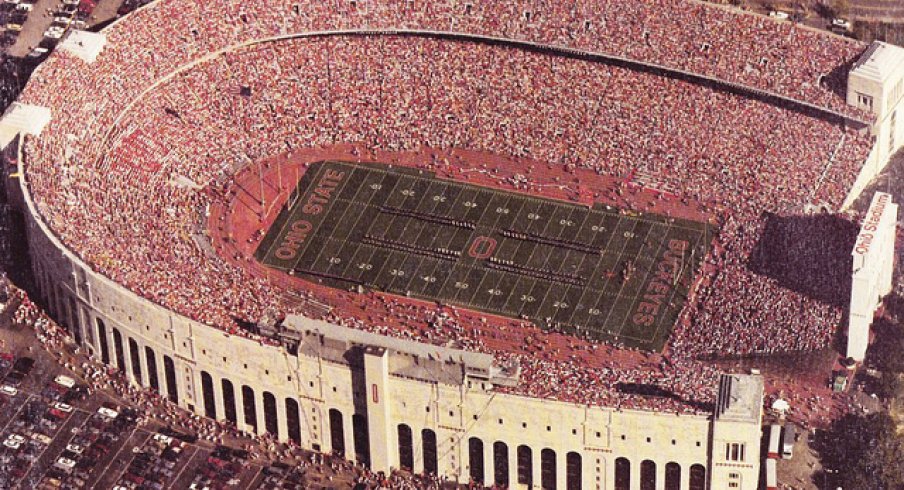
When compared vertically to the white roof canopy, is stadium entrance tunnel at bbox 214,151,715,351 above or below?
below

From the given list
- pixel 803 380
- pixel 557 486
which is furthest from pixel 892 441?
pixel 557 486

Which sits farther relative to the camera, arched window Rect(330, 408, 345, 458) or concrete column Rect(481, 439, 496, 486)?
arched window Rect(330, 408, 345, 458)

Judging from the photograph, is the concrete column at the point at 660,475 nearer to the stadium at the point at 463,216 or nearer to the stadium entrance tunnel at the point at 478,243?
the stadium at the point at 463,216

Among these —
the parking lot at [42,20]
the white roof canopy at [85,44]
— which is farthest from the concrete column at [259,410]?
the parking lot at [42,20]

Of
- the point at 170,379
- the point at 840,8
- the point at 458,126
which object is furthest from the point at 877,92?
the point at 170,379

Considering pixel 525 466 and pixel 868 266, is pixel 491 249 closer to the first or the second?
pixel 525 466

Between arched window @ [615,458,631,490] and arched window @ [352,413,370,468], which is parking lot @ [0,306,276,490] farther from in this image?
arched window @ [615,458,631,490]

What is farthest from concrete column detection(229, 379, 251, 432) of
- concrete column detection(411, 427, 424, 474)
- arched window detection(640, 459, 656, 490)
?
arched window detection(640, 459, 656, 490)
